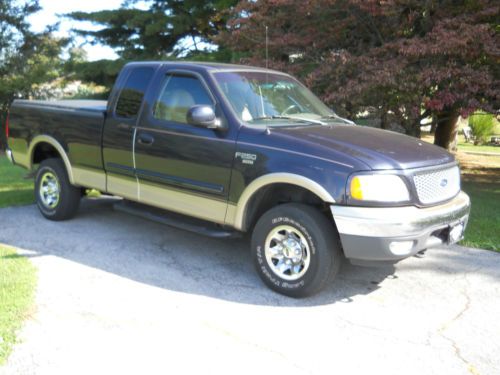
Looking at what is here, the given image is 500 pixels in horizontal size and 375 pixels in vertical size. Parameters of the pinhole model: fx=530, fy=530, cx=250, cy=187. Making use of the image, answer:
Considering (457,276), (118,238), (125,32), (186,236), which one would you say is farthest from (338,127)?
(125,32)

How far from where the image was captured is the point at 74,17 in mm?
19875

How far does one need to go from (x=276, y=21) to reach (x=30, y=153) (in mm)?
5052

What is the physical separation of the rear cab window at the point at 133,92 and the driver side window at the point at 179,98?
289mm

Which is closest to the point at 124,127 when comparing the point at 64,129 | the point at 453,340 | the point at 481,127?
→ the point at 64,129

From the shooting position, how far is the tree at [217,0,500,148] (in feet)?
25.7

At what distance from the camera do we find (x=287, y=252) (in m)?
4.54

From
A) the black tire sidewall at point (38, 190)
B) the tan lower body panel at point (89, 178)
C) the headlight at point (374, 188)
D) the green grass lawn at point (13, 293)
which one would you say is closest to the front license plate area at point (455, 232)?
the headlight at point (374, 188)

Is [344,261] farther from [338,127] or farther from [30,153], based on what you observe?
[30,153]

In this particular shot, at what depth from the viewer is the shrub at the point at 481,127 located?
63.3ft

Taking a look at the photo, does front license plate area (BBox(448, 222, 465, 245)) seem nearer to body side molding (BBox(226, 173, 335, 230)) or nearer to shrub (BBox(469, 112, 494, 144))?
body side molding (BBox(226, 173, 335, 230))

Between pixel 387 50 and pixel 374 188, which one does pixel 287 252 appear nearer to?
pixel 374 188

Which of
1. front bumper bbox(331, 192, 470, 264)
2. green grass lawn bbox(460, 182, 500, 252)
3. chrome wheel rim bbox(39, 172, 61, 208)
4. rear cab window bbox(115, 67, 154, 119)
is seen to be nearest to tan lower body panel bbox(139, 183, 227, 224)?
rear cab window bbox(115, 67, 154, 119)

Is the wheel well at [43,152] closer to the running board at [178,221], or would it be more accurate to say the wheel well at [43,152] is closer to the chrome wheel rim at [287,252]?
the running board at [178,221]

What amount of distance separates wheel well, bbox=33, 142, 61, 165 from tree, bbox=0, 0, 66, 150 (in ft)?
47.6
